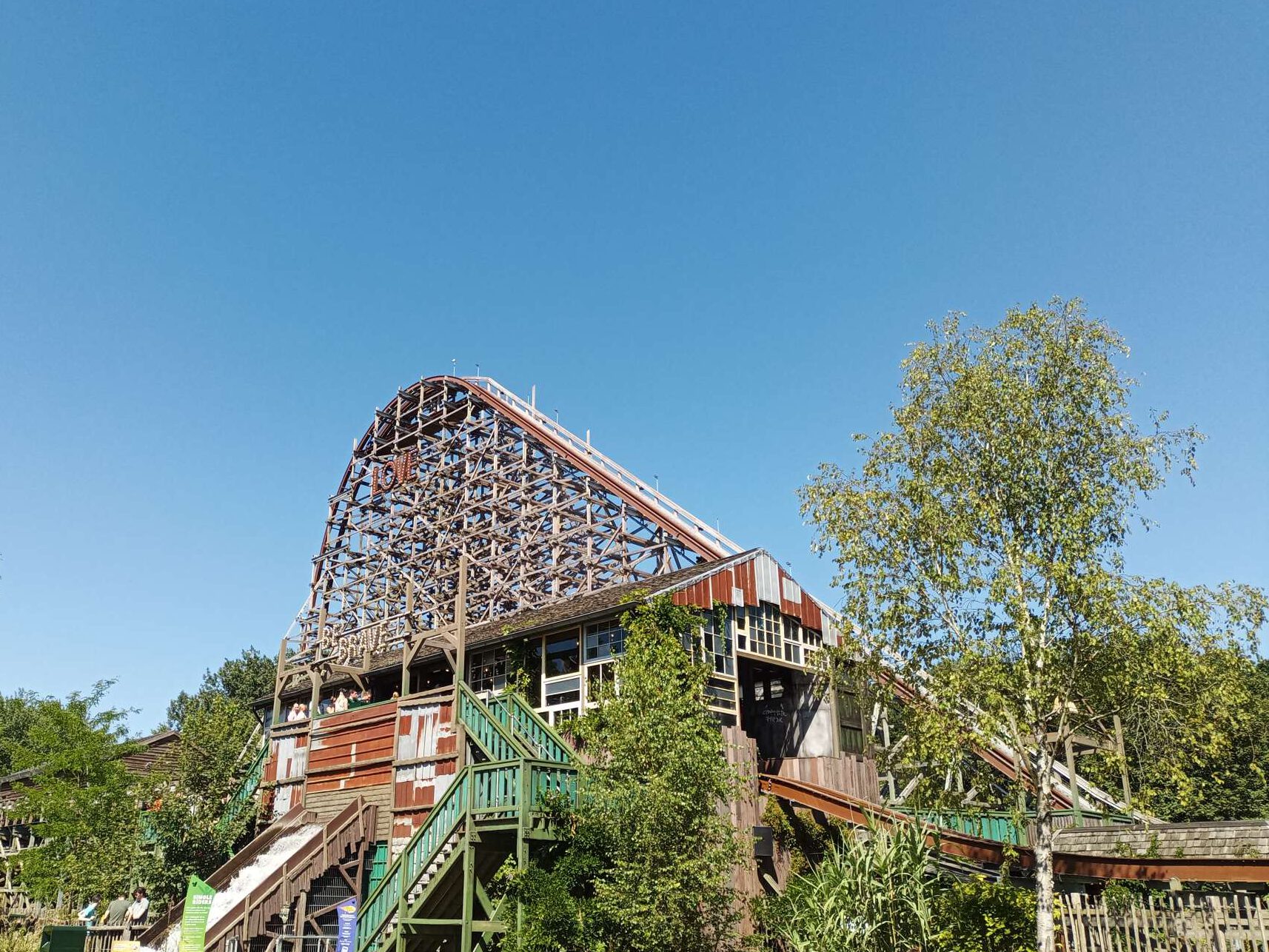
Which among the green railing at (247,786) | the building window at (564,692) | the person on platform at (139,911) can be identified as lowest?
the person on platform at (139,911)

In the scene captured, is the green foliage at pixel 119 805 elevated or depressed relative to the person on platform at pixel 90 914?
elevated

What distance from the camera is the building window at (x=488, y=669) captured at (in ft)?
65.1

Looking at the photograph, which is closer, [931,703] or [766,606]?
[931,703]

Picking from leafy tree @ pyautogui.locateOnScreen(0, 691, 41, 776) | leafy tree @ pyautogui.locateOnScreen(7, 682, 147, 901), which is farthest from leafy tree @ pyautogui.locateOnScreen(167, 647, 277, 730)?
leafy tree @ pyautogui.locateOnScreen(7, 682, 147, 901)

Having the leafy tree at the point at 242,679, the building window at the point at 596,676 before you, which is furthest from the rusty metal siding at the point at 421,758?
the leafy tree at the point at 242,679

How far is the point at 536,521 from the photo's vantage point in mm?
32500

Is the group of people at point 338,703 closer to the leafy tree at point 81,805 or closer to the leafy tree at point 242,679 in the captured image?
the leafy tree at point 81,805

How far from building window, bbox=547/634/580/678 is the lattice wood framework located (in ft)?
29.2

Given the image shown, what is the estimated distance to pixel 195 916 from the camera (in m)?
13.5

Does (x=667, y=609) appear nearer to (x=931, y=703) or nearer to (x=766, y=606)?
(x=766, y=606)

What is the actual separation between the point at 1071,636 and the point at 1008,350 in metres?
4.08

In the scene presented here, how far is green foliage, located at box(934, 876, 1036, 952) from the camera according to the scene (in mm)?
12633

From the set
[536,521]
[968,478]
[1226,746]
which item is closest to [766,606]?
[968,478]

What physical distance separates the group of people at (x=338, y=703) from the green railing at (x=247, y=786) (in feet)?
2.90
